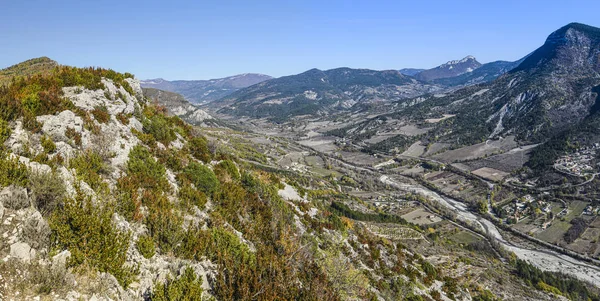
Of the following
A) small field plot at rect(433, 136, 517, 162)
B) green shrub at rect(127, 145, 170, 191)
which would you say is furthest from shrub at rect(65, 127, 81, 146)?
small field plot at rect(433, 136, 517, 162)

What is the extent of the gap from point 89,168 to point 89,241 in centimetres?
564

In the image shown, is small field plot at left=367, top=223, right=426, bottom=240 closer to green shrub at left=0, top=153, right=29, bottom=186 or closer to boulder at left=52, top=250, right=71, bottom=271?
boulder at left=52, top=250, right=71, bottom=271

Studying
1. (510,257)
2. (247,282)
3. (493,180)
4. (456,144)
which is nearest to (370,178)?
(493,180)

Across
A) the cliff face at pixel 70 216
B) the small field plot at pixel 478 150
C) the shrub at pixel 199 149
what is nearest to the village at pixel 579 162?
the small field plot at pixel 478 150

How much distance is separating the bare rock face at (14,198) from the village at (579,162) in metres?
173

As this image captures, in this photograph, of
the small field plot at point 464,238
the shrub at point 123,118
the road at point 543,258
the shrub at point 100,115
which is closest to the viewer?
the shrub at point 100,115

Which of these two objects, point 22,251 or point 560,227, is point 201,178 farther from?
point 560,227

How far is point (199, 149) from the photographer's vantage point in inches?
925

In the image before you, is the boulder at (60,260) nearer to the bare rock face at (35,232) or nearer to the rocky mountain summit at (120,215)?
the rocky mountain summit at (120,215)

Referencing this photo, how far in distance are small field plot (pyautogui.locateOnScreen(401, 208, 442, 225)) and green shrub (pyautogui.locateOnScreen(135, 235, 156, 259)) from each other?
92.5m

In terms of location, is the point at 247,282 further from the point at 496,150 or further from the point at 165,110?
the point at 496,150

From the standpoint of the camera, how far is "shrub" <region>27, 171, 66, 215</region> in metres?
8.68

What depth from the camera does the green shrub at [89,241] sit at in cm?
784

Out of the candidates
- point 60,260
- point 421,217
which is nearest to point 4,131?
point 60,260
